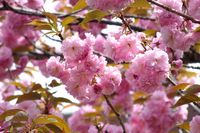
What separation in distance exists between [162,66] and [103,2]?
378 millimetres

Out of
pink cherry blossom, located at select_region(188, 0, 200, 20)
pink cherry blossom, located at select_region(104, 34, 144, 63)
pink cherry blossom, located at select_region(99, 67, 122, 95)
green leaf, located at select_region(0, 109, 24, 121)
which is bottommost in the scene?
green leaf, located at select_region(0, 109, 24, 121)

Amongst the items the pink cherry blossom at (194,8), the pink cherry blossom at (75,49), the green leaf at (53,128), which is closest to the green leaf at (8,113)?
the green leaf at (53,128)

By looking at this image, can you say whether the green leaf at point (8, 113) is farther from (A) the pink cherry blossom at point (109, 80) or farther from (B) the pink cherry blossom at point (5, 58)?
(B) the pink cherry blossom at point (5, 58)

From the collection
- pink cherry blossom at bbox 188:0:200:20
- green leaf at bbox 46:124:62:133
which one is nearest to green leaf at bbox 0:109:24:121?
green leaf at bbox 46:124:62:133

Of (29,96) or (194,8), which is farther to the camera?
(29,96)

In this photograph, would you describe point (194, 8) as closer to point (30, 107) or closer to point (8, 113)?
point (8, 113)

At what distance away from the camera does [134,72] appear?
6.92 feet

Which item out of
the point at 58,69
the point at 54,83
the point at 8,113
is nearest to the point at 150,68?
the point at 58,69

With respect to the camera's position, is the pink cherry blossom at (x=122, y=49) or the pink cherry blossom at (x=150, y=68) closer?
the pink cherry blossom at (x=150, y=68)

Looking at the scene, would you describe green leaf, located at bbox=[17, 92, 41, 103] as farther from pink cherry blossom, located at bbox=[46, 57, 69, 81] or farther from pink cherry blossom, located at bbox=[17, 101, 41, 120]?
pink cherry blossom, located at bbox=[46, 57, 69, 81]

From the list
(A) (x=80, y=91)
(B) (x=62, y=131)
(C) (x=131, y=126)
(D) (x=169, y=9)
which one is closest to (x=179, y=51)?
(D) (x=169, y=9)

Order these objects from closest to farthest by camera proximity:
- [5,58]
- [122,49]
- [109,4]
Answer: [109,4], [122,49], [5,58]

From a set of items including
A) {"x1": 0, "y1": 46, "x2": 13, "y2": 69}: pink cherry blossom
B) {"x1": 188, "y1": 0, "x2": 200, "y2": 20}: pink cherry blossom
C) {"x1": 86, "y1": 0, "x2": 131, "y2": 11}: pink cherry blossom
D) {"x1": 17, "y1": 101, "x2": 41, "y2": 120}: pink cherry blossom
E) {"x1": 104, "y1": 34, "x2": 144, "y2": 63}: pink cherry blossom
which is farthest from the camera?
{"x1": 0, "y1": 46, "x2": 13, "y2": 69}: pink cherry blossom

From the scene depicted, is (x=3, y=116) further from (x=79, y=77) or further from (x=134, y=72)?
(x=134, y=72)
